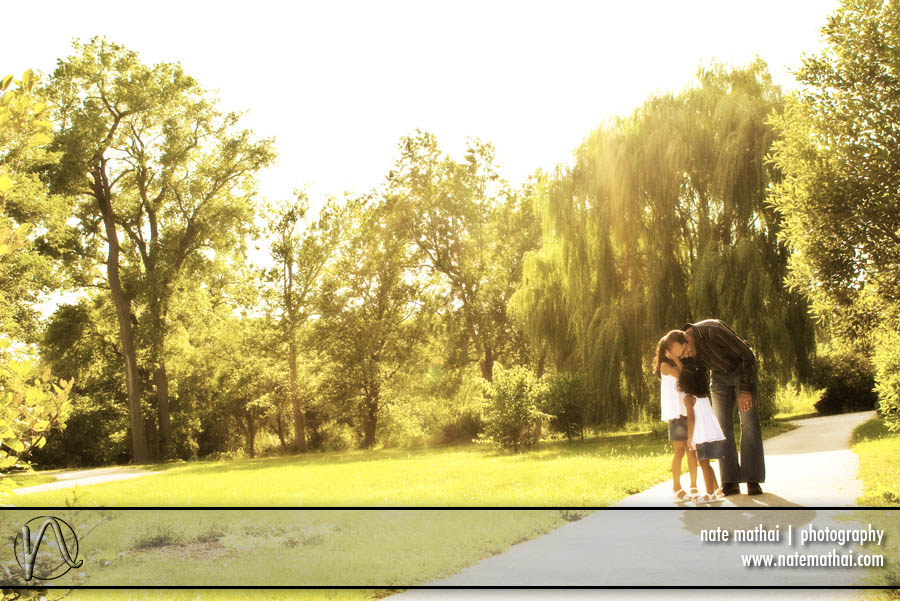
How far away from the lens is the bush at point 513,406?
19750mm

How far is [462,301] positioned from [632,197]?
1413cm

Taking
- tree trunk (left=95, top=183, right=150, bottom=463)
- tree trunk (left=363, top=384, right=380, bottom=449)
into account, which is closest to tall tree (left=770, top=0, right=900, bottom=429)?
tree trunk (left=363, top=384, right=380, bottom=449)

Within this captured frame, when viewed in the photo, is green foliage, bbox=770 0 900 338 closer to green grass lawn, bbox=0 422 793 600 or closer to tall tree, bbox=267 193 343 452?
green grass lawn, bbox=0 422 793 600

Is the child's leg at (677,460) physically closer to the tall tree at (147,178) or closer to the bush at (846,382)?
the bush at (846,382)

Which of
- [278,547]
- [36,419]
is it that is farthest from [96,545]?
[36,419]

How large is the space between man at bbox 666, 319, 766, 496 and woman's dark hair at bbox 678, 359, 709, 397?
0.31 feet

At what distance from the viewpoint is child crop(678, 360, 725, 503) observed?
22.7 feet

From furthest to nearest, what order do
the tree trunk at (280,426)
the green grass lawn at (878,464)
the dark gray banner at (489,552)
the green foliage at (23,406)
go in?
the tree trunk at (280,426) < the green grass lawn at (878,464) < the dark gray banner at (489,552) < the green foliage at (23,406)

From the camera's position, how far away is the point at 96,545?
7.45 m

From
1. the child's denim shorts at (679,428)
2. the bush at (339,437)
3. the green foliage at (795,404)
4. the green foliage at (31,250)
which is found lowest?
the bush at (339,437)

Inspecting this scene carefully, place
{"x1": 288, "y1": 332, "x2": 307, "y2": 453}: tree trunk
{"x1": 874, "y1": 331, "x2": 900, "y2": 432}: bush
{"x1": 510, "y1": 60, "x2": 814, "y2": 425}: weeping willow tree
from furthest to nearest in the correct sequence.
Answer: {"x1": 288, "y1": 332, "x2": 307, "y2": 453}: tree trunk
{"x1": 510, "y1": 60, "x2": 814, "y2": 425}: weeping willow tree
{"x1": 874, "y1": 331, "x2": 900, "y2": 432}: bush

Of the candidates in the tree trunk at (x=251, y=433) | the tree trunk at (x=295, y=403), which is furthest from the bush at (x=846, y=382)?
the tree trunk at (x=251, y=433)

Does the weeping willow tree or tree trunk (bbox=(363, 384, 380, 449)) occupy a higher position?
the weeping willow tree

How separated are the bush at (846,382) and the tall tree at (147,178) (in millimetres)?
23406
